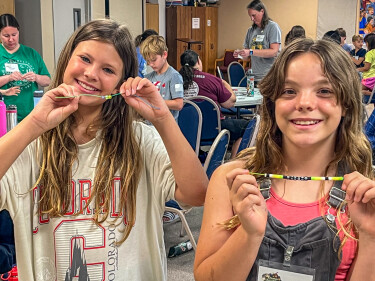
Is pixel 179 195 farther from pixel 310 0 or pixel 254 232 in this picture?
pixel 310 0

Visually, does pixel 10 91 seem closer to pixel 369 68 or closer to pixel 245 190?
pixel 245 190

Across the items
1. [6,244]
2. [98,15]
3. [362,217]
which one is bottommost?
[6,244]

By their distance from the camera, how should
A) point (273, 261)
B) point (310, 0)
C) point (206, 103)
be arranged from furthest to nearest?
point (310, 0), point (206, 103), point (273, 261)

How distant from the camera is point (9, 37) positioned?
14.3 feet

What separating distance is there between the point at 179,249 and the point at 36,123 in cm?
236

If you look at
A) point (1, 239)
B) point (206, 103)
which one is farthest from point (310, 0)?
point (1, 239)

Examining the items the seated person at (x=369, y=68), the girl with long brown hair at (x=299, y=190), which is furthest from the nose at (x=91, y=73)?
the seated person at (x=369, y=68)

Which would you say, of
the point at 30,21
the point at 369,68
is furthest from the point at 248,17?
the point at 30,21

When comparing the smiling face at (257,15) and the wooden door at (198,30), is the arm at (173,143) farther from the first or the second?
the wooden door at (198,30)

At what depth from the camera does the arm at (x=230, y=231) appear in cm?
121

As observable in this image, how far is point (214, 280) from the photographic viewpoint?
1314mm

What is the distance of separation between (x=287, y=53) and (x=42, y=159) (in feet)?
2.56

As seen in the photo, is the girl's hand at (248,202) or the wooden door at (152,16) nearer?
the girl's hand at (248,202)

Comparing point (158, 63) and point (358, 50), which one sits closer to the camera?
point (158, 63)
